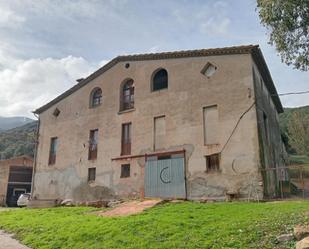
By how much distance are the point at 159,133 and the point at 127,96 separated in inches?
183

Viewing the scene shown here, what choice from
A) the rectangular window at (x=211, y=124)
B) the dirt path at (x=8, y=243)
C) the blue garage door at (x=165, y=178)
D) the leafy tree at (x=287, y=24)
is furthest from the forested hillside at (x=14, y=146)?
the leafy tree at (x=287, y=24)

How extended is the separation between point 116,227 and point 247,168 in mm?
8722

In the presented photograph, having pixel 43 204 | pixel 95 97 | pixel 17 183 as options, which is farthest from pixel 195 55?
pixel 17 183

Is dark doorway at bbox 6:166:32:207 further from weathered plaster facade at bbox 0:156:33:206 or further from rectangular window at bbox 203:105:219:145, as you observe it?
rectangular window at bbox 203:105:219:145

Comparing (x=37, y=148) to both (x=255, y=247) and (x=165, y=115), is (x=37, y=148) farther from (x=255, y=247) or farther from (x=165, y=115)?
(x=255, y=247)

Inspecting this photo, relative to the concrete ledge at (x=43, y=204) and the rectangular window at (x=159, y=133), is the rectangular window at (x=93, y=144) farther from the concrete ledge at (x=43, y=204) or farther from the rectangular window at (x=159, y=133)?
the rectangular window at (x=159, y=133)

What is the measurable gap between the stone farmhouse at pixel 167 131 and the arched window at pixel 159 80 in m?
0.07

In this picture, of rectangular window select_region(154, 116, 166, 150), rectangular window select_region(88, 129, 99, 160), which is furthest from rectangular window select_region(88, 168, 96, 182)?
rectangular window select_region(154, 116, 166, 150)

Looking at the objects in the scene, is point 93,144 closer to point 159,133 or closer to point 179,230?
point 159,133

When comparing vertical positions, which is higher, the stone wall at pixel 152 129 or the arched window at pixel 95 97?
the arched window at pixel 95 97

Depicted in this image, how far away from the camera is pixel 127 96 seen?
25.1 metres

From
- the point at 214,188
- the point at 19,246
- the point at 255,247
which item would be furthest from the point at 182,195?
the point at 255,247

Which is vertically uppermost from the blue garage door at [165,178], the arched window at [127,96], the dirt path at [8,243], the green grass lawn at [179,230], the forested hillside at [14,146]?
the forested hillside at [14,146]

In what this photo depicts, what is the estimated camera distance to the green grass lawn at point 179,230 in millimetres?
9336
